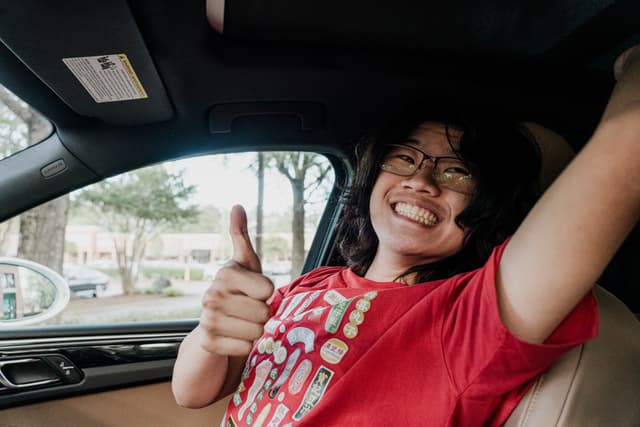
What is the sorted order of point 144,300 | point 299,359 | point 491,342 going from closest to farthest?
point 491,342, point 299,359, point 144,300

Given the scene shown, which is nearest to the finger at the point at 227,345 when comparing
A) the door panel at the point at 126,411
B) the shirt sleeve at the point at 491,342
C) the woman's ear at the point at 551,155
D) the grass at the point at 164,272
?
the shirt sleeve at the point at 491,342

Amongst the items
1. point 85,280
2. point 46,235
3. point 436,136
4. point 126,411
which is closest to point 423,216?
point 436,136

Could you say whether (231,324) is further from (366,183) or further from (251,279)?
(366,183)

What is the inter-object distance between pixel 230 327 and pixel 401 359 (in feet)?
1.28

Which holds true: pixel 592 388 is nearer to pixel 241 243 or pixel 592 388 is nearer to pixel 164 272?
pixel 241 243

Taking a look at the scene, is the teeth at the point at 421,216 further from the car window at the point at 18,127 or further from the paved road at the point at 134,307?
the car window at the point at 18,127

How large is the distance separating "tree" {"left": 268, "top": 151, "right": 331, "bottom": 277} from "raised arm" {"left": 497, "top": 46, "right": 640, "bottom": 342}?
1194 mm

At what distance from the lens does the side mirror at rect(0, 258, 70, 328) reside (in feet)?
6.39

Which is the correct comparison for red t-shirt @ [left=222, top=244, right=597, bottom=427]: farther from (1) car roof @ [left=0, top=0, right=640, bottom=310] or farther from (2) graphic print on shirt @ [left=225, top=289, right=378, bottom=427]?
(1) car roof @ [left=0, top=0, right=640, bottom=310]

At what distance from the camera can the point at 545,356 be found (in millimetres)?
1002

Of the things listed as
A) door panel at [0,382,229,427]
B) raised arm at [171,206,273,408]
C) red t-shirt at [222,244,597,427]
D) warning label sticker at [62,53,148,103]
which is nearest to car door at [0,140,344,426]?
door panel at [0,382,229,427]

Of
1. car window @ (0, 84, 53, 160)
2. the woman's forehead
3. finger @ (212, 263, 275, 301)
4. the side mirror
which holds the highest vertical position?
the woman's forehead

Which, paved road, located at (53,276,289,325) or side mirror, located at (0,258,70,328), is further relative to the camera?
paved road, located at (53,276,289,325)

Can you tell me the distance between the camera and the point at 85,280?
9.37 ft
